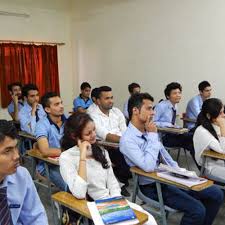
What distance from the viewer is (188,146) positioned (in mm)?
4133

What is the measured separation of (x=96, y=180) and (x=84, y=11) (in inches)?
233

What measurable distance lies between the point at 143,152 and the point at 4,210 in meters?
1.22

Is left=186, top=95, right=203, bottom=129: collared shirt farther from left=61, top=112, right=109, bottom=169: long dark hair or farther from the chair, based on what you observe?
left=61, top=112, right=109, bottom=169: long dark hair

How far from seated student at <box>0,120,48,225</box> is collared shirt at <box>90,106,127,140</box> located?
2.17m

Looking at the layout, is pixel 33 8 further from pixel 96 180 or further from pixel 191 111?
pixel 96 180

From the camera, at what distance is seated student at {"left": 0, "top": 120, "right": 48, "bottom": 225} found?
1259 millimetres

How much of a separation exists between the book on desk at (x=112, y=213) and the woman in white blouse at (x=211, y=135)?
1.30 meters

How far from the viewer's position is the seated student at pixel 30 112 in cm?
389

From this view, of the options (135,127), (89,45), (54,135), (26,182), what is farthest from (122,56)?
(26,182)

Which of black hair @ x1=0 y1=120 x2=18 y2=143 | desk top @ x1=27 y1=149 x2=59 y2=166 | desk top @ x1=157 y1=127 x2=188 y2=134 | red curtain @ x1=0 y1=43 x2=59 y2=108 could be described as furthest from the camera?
red curtain @ x1=0 y1=43 x2=59 y2=108

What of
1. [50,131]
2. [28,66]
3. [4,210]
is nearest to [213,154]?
[50,131]

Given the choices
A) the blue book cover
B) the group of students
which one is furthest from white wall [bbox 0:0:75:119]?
the blue book cover

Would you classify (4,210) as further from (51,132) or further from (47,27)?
(47,27)

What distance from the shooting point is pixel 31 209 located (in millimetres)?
1470
